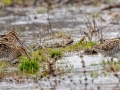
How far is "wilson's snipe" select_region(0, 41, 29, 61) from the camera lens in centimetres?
1080

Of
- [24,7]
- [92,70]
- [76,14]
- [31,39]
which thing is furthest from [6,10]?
[92,70]

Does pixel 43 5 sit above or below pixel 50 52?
above

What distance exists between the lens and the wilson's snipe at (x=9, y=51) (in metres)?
10.8

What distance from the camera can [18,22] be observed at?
68.2 feet

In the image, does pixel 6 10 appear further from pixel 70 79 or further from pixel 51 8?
pixel 70 79

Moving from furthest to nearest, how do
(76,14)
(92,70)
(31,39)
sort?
(76,14) → (31,39) → (92,70)

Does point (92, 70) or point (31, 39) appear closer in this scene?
point (92, 70)

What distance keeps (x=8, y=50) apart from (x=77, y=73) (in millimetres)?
1892

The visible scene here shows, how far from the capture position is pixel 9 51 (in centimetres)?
1092

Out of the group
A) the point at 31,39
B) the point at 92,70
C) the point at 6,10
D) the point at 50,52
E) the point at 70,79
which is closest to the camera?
the point at 70,79

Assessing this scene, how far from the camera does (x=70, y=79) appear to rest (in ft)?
30.0

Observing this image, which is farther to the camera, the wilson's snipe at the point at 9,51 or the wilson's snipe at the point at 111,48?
the wilson's snipe at the point at 9,51

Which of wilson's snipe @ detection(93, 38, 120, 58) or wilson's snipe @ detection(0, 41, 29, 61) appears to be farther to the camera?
wilson's snipe @ detection(0, 41, 29, 61)

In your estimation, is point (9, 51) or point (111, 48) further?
point (9, 51)
